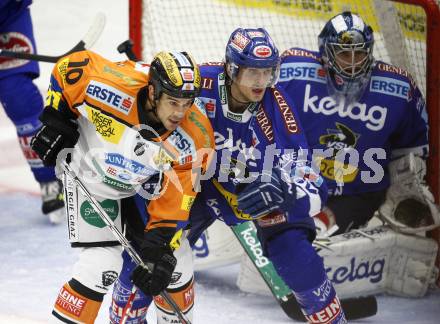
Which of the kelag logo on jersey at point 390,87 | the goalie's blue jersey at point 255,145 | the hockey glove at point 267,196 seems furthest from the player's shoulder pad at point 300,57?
the hockey glove at point 267,196

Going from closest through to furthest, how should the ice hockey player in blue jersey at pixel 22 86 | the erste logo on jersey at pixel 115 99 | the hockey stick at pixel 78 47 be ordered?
the erste logo on jersey at pixel 115 99 < the hockey stick at pixel 78 47 < the ice hockey player in blue jersey at pixel 22 86

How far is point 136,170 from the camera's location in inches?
133

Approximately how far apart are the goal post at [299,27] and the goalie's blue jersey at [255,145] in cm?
105

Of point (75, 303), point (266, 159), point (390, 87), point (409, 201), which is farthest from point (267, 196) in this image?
point (409, 201)

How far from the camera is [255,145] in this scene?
3561 mm

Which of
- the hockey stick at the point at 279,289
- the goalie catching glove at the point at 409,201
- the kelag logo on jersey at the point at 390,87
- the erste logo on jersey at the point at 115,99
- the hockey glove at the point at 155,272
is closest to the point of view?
the hockey glove at the point at 155,272

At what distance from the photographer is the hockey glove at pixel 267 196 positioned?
11.1 ft

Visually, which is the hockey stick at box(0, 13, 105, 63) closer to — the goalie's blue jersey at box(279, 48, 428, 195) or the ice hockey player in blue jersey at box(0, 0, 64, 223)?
the ice hockey player in blue jersey at box(0, 0, 64, 223)

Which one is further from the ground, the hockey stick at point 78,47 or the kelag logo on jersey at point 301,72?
the kelag logo on jersey at point 301,72

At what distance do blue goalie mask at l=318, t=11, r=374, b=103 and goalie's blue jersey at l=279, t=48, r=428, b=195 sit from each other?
0.06m

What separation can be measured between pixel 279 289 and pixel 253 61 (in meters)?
1.08

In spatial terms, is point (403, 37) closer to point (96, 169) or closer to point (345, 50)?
point (345, 50)

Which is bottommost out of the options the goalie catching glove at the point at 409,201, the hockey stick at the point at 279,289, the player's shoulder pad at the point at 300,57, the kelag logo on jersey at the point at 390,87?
the hockey stick at the point at 279,289

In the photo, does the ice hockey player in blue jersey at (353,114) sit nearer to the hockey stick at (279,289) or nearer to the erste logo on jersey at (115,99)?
the hockey stick at (279,289)
